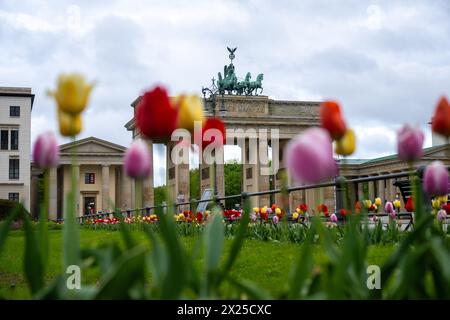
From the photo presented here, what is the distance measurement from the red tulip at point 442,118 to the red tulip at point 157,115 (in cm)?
81

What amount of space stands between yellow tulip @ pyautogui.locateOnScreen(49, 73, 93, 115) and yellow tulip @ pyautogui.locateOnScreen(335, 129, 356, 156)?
777 millimetres

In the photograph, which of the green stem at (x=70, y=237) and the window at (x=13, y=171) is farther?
the window at (x=13, y=171)

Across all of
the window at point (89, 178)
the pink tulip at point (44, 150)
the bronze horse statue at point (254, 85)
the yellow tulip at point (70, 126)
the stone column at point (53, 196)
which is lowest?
the pink tulip at point (44, 150)

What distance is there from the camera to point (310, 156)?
1534 millimetres

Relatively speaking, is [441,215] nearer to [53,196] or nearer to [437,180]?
[437,180]

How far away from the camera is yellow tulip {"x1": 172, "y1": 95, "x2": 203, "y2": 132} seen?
1.84 m

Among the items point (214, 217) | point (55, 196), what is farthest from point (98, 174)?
point (214, 217)

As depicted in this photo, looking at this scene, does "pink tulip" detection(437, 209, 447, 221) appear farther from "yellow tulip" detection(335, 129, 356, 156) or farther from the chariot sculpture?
the chariot sculpture

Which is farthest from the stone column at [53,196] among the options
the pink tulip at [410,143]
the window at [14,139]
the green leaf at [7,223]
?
the pink tulip at [410,143]

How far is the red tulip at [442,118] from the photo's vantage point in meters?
1.97

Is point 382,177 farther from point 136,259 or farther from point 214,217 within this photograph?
point 136,259

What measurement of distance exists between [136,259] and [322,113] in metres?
0.72

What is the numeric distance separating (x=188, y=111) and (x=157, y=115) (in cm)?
11

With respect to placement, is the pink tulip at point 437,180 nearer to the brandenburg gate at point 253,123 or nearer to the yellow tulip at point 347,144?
the yellow tulip at point 347,144
